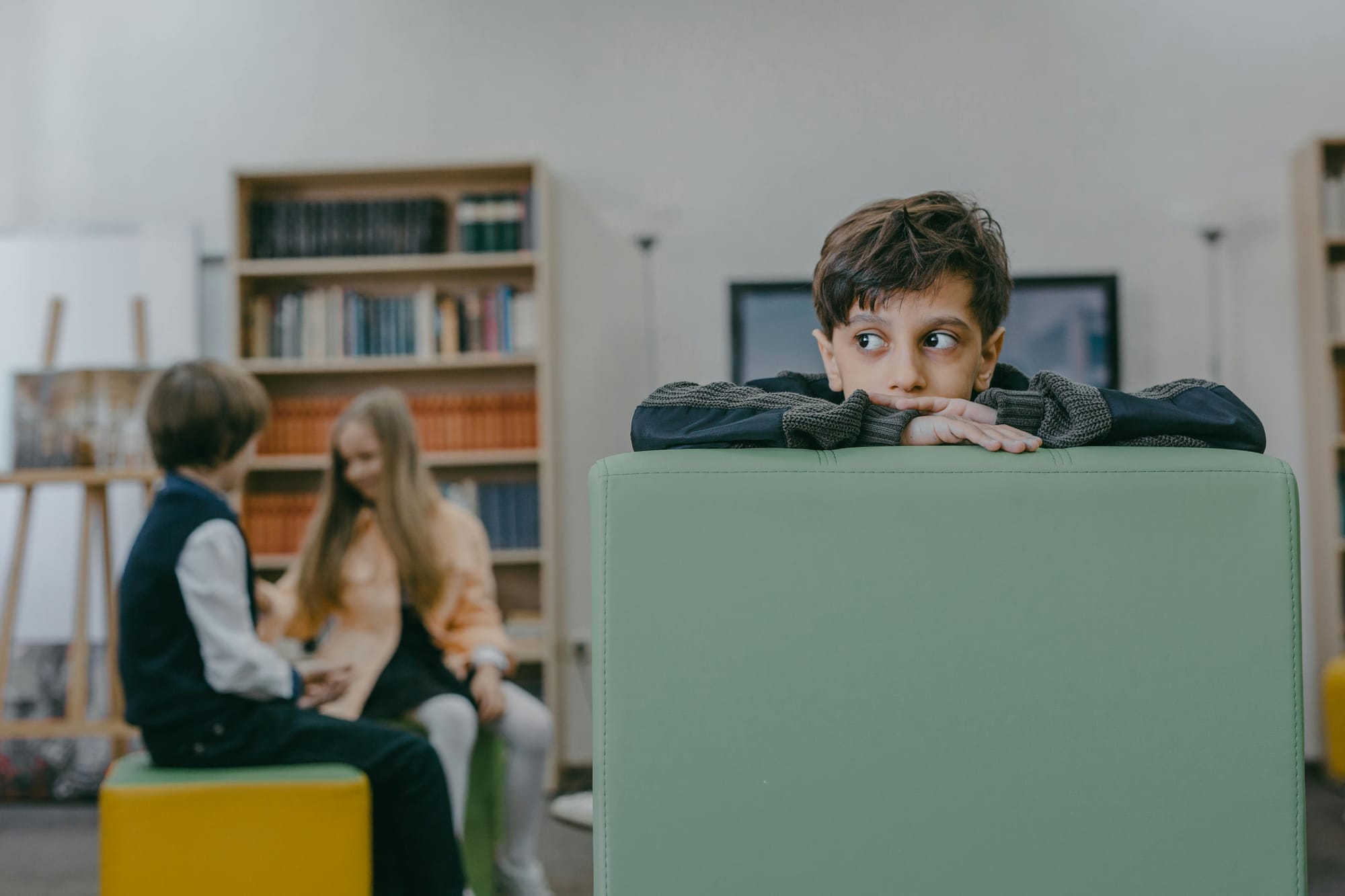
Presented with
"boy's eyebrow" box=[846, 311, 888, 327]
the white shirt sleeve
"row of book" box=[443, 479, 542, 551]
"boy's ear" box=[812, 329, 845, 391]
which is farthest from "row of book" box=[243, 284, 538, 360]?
"boy's eyebrow" box=[846, 311, 888, 327]

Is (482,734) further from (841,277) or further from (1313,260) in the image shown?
(1313,260)

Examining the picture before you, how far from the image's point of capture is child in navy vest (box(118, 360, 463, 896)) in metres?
1.79

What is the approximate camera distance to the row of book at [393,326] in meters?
3.67

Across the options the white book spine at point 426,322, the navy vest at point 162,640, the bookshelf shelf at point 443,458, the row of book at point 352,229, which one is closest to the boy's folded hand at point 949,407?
the navy vest at point 162,640

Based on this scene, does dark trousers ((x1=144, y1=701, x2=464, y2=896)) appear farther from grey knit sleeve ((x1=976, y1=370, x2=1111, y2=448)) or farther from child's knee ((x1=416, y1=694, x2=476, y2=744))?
grey knit sleeve ((x1=976, y1=370, x2=1111, y2=448))

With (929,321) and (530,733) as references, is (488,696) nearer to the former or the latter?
(530,733)

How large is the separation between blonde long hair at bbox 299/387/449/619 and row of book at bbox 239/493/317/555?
47.5 inches

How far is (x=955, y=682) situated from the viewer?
92 cm

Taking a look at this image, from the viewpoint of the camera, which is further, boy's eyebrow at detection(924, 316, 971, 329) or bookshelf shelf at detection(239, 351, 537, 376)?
bookshelf shelf at detection(239, 351, 537, 376)

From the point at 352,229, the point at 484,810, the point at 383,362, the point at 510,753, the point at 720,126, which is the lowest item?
the point at 484,810

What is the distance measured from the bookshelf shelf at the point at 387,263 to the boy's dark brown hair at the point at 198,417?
5.47 ft

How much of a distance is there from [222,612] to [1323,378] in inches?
135

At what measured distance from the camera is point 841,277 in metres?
1.21

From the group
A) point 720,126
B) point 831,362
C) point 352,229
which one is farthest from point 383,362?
point 831,362
